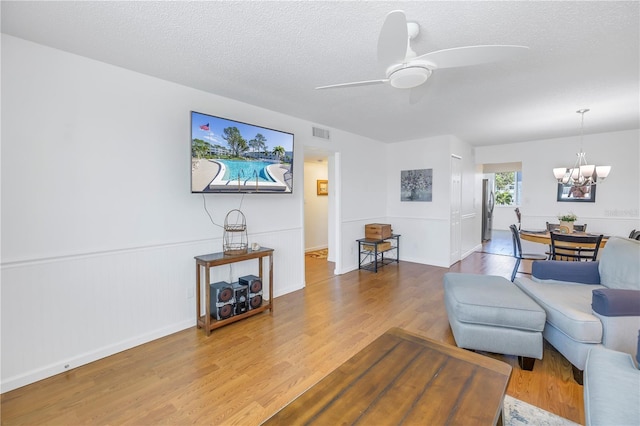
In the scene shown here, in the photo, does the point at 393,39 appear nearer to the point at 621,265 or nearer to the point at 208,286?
the point at 208,286

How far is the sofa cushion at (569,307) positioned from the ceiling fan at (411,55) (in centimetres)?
183

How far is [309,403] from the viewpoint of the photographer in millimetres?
1244

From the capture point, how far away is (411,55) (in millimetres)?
1699

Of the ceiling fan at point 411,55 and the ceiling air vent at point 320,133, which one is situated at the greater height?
the ceiling air vent at point 320,133

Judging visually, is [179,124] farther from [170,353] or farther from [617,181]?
[617,181]

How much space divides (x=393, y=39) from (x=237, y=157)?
6.52 ft

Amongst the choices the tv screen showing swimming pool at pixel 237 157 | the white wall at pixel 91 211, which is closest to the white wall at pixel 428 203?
the tv screen showing swimming pool at pixel 237 157

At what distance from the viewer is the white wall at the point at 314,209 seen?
22.0 feet

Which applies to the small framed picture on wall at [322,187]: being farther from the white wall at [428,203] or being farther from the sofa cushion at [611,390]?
the sofa cushion at [611,390]

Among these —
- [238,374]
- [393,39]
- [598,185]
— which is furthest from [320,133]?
[598,185]

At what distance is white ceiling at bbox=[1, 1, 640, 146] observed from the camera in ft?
5.55

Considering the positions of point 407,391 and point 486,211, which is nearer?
point 407,391

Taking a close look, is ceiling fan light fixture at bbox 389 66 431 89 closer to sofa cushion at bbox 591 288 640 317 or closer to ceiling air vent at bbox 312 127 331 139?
sofa cushion at bbox 591 288 640 317

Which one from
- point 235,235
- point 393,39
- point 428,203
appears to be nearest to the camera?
point 393,39
